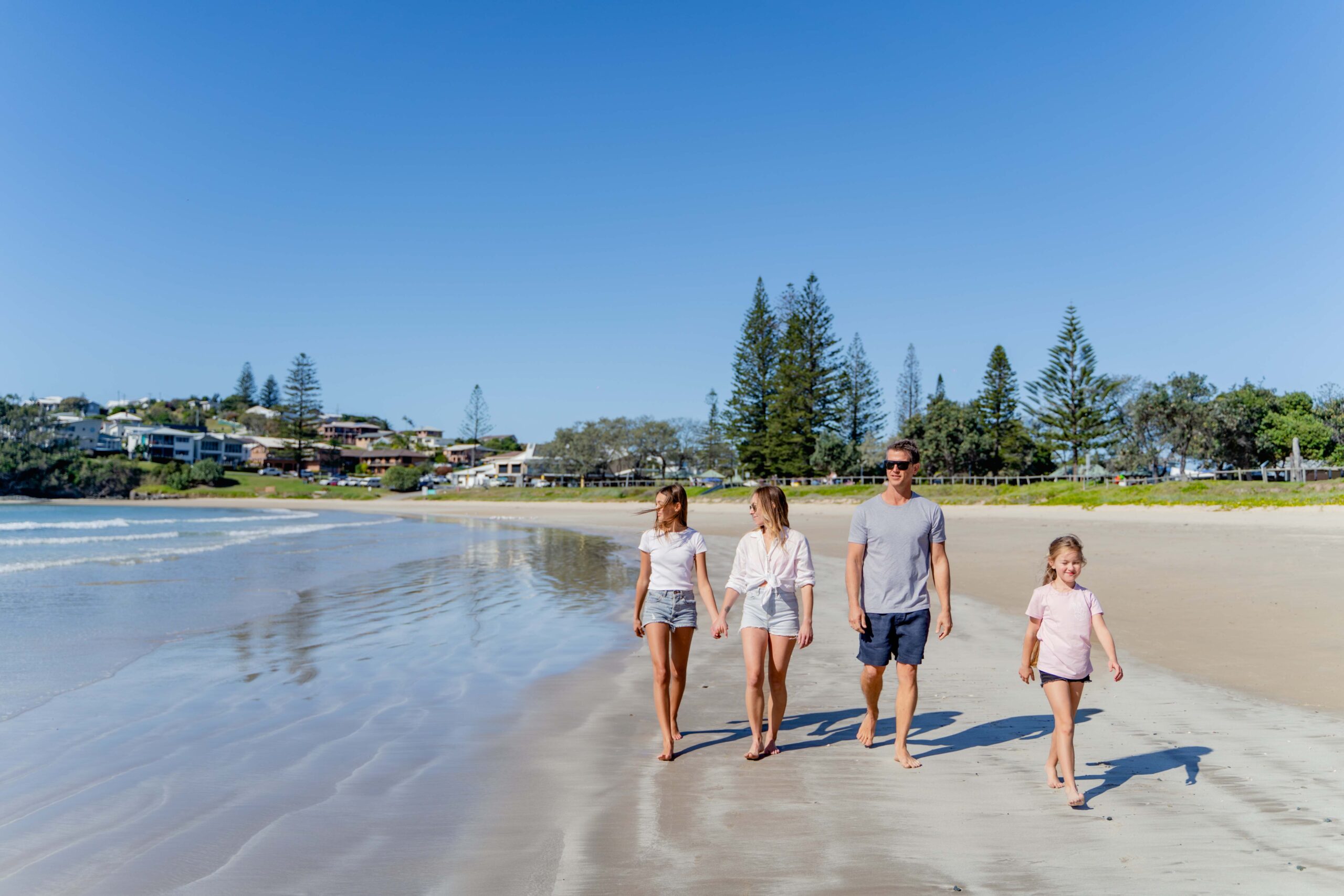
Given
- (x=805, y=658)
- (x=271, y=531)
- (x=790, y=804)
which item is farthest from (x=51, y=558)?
(x=790, y=804)

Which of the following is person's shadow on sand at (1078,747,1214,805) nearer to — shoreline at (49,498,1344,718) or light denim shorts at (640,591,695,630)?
shoreline at (49,498,1344,718)

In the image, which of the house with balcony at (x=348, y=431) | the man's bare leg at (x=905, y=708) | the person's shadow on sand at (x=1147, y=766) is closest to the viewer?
the person's shadow on sand at (x=1147, y=766)

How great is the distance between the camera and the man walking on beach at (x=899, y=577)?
3.92 metres

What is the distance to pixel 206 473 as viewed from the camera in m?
73.2

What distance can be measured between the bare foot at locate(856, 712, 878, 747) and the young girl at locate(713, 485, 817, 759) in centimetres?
51

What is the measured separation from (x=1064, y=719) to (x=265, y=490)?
79.9 m

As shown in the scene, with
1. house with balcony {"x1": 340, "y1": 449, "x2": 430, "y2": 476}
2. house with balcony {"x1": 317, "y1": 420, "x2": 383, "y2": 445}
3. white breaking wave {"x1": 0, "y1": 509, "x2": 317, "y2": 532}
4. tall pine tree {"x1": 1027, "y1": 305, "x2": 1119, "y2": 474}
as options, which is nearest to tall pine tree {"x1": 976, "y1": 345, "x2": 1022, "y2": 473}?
tall pine tree {"x1": 1027, "y1": 305, "x2": 1119, "y2": 474}

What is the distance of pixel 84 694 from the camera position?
5496 mm

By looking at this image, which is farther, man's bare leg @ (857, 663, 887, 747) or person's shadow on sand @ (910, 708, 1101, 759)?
person's shadow on sand @ (910, 708, 1101, 759)

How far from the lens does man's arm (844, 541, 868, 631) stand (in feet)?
13.2

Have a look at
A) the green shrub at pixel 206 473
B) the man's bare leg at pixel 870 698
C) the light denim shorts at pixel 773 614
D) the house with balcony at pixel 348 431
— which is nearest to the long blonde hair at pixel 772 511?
the light denim shorts at pixel 773 614

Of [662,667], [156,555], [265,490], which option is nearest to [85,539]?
[156,555]

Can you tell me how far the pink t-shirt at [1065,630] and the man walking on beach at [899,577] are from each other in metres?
0.44

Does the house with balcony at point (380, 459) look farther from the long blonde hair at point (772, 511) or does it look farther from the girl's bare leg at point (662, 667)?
the long blonde hair at point (772, 511)
